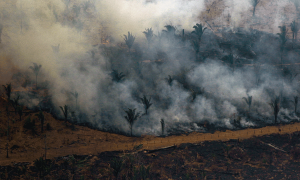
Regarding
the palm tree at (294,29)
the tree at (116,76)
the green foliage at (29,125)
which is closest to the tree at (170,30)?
the tree at (116,76)

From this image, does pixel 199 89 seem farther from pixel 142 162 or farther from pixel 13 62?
pixel 13 62

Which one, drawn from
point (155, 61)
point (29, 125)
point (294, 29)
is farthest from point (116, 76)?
point (294, 29)

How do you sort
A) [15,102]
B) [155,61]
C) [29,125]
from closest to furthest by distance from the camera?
1. [29,125]
2. [15,102]
3. [155,61]

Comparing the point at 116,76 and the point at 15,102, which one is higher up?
the point at 116,76

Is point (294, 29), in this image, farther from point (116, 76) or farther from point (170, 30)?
point (116, 76)

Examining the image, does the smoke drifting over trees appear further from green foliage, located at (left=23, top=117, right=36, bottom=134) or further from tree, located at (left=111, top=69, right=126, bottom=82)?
green foliage, located at (left=23, top=117, right=36, bottom=134)

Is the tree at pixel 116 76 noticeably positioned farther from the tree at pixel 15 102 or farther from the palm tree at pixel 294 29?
the palm tree at pixel 294 29

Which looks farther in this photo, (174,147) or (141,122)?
(141,122)

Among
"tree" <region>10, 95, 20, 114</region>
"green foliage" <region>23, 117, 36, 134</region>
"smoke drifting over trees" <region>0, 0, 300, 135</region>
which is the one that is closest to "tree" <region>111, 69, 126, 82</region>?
"smoke drifting over trees" <region>0, 0, 300, 135</region>

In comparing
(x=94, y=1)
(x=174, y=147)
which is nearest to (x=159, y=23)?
(x=94, y=1)
